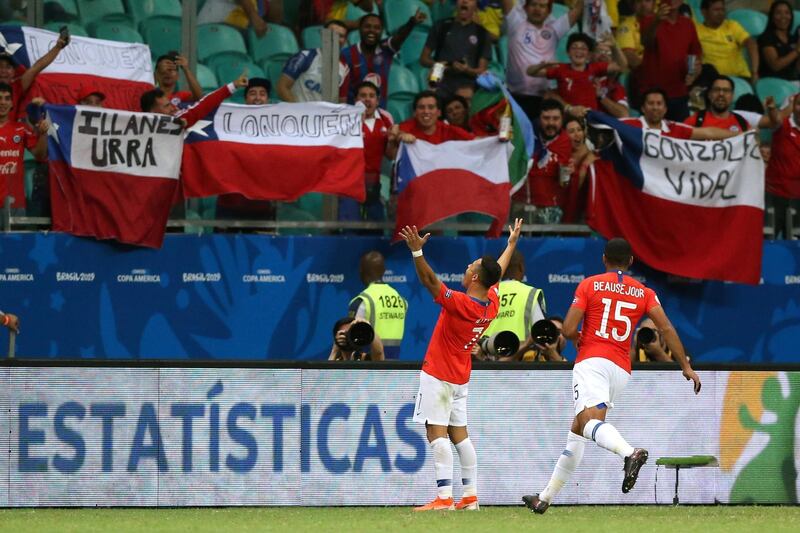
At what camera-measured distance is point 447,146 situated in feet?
46.0

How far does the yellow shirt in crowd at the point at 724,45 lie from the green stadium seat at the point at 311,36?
4.40m

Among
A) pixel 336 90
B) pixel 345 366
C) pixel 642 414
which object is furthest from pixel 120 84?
pixel 642 414

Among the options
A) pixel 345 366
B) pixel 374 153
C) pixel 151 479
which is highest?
pixel 374 153

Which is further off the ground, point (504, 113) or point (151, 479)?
point (504, 113)

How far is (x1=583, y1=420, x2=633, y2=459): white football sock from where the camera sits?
9585mm

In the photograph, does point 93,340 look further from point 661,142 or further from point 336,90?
point 661,142

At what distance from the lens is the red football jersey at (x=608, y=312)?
32.9 ft

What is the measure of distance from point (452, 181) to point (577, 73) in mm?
2049

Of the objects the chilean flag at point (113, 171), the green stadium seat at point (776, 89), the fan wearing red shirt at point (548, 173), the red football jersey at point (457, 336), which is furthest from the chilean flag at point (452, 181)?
the green stadium seat at point (776, 89)

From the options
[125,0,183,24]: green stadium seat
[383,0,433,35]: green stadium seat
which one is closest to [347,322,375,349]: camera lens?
[125,0,183,24]: green stadium seat

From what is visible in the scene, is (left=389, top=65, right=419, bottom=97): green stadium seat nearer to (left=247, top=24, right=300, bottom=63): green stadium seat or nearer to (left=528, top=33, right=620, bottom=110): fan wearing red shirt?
(left=247, top=24, right=300, bottom=63): green stadium seat

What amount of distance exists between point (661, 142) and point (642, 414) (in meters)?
3.87

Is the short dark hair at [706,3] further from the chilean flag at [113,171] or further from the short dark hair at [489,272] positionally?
the short dark hair at [489,272]

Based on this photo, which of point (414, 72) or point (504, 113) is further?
point (414, 72)
